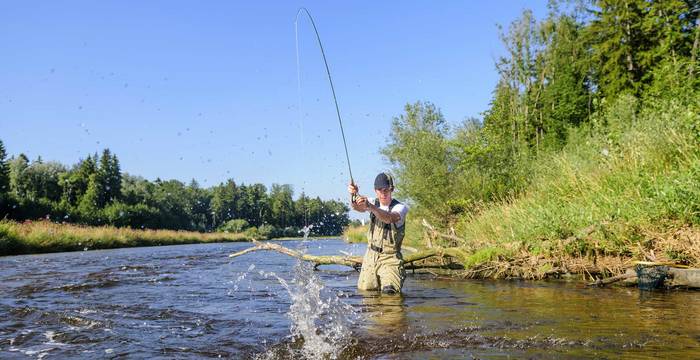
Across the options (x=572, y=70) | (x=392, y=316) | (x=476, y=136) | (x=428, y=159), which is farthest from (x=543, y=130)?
(x=392, y=316)

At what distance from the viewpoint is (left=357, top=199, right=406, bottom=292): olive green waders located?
27.8 ft

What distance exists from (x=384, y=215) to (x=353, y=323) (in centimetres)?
188

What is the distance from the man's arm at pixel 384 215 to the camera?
7523mm

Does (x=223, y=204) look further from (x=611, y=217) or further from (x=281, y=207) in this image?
(x=611, y=217)

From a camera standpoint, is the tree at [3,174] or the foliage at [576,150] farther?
the tree at [3,174]

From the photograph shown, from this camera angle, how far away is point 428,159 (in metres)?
23.9

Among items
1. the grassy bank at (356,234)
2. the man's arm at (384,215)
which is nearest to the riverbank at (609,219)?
the man's arm at (384,215)

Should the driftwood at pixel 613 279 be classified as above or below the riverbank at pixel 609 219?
below

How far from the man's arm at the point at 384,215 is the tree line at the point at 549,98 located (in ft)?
45.0

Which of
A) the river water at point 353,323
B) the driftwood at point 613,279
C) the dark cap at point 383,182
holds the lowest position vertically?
the river water at point 353,323

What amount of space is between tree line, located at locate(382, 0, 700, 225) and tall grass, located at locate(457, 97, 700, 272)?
511 centimetres

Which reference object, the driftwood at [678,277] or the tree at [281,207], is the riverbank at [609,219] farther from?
the tree at [281,207]

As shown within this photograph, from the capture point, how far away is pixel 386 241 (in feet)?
27.9

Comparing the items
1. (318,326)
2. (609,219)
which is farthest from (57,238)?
(609,219)
